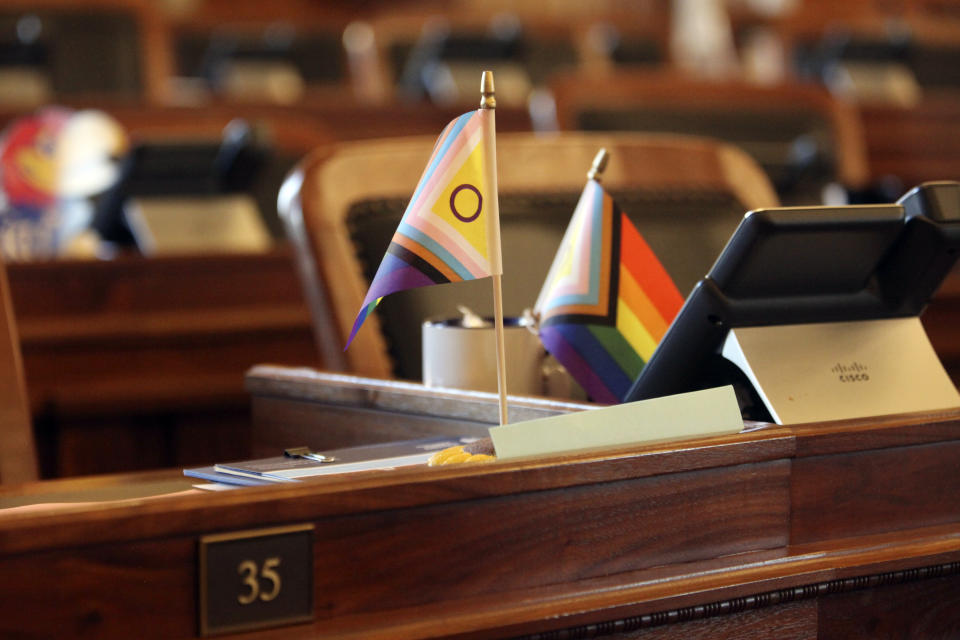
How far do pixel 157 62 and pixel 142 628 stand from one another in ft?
13.9

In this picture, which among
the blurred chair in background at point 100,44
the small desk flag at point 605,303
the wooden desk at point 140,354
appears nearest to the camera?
the small desk flag at point 605,303

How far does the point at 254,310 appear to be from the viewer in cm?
244

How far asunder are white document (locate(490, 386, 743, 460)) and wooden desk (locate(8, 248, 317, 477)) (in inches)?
57.2

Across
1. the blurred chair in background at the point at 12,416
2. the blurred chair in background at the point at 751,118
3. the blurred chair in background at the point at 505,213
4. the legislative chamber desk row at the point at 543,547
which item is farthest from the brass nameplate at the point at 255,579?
the blurred chair in background at the point at 751,118

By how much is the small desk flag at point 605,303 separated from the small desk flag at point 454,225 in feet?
0.69

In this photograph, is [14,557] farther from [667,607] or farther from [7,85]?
[7,85]

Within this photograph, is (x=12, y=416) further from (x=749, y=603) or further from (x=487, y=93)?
(x=749, y=603)

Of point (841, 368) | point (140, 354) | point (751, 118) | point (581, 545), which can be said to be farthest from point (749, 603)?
point (751, 118)

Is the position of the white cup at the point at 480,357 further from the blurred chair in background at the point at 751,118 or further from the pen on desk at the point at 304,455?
the blurred chair in background at the point at 751,118

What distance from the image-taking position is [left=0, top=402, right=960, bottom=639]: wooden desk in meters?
0.62

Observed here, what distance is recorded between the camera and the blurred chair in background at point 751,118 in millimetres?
2549

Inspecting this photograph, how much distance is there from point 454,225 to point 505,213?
751 millimetres

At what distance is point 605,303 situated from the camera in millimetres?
1046

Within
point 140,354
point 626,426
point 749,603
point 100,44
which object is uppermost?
point 100,44
